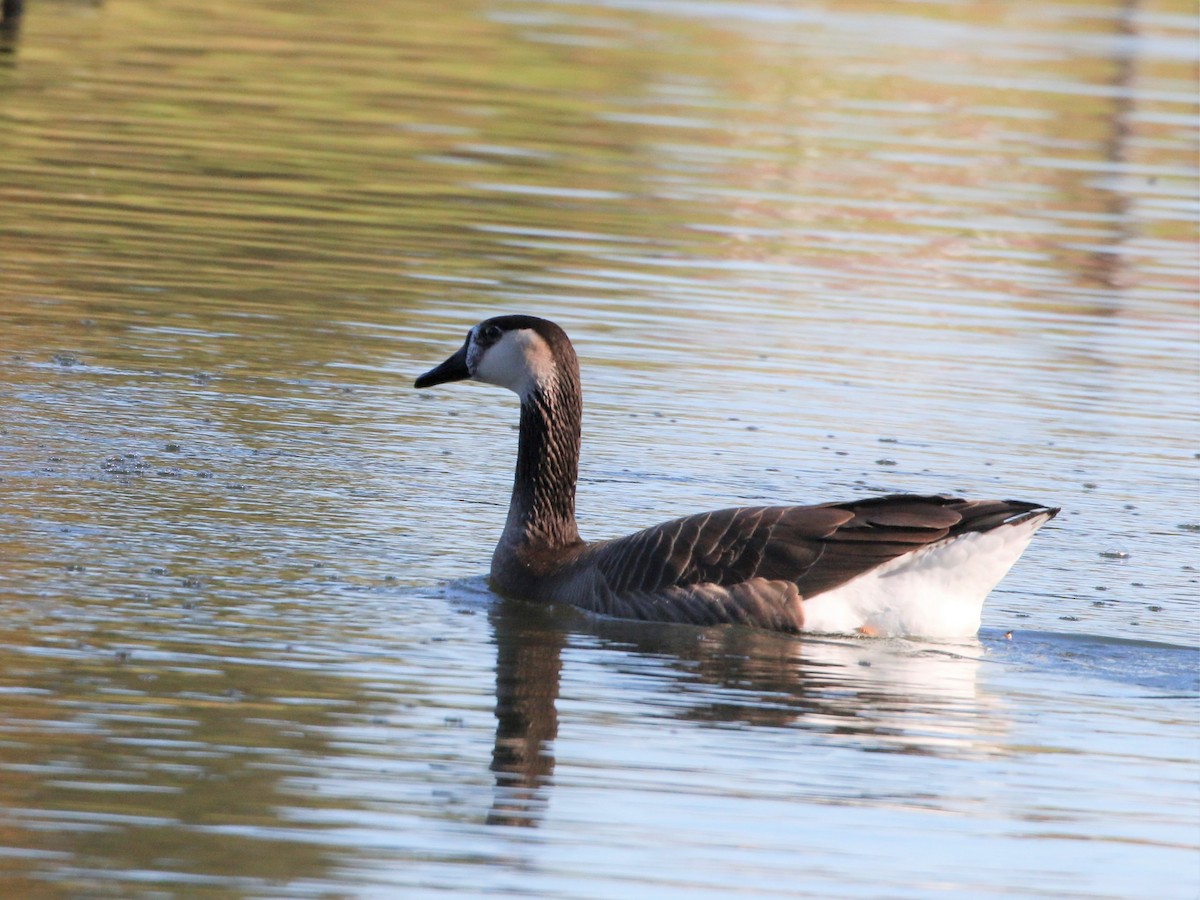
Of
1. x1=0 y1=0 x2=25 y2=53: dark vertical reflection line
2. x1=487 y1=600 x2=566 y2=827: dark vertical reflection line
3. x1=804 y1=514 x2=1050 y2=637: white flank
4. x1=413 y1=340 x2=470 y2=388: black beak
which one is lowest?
x1=487 y1=600 x2=566 y2=827: dark vertical reflection line

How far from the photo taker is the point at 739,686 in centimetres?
911

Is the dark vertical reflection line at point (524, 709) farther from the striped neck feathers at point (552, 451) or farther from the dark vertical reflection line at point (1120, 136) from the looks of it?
the dark vertical reflection line at point (1120, 136)

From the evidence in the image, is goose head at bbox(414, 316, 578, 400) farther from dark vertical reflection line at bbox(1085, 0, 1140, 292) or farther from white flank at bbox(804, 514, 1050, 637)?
dark vertical reflection line at bbox(1085, 0, 1140, 292)

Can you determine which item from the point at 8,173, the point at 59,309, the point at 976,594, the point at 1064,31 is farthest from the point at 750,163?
the point at 1064,31

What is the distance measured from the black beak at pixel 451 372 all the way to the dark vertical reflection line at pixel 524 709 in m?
1.56

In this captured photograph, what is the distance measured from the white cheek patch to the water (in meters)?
0.97

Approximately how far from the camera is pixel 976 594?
389 inches

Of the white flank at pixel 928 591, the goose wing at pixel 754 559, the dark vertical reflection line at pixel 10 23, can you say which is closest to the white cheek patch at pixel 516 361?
the goose wing at pixel 754 559

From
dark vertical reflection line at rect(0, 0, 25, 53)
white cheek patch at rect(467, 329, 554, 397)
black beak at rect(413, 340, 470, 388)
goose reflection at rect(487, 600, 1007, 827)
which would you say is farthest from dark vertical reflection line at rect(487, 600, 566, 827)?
dark vertical reflection line at rect(0, 0, 25, 53)

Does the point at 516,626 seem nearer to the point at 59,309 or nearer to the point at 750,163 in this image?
the point at 59,309

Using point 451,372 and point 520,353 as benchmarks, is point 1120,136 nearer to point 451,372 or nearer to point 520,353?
point 451,372

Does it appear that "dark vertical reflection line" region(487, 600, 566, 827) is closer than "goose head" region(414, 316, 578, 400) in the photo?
Yes

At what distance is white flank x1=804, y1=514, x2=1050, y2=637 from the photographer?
9.70 meters

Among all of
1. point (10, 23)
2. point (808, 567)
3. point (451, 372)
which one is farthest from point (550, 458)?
point (10, 23)
